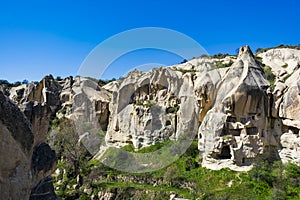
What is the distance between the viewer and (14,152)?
501 centimetres

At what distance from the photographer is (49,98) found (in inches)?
1259

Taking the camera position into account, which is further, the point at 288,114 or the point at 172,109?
the point at 172,109

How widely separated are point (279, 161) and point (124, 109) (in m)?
14.3

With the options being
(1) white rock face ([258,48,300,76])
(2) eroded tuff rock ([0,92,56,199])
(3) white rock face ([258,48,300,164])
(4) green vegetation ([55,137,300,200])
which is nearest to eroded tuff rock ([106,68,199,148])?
(4) green vegetation ([55,137,300,200])

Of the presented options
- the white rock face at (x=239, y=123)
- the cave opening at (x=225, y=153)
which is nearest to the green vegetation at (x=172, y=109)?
the white rock face at (x=239, y=123)

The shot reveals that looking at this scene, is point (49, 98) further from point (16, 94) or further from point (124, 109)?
point (124, 109)

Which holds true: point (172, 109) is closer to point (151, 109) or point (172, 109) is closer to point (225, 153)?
point (151, 109)

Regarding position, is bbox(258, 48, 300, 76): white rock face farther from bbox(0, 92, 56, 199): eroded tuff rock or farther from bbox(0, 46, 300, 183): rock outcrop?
bbox(0, 92, 56, 199): eroded tuff rock

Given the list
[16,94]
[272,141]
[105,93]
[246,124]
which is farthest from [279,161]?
[16,94]

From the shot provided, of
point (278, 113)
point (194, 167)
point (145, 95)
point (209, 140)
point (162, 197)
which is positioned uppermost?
point (145, 95)

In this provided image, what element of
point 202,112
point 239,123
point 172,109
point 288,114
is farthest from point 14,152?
point 172,109

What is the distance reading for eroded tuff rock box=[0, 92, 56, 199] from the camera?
4840mm

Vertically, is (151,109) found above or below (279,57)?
below

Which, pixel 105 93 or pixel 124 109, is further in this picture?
pixel 105 93
